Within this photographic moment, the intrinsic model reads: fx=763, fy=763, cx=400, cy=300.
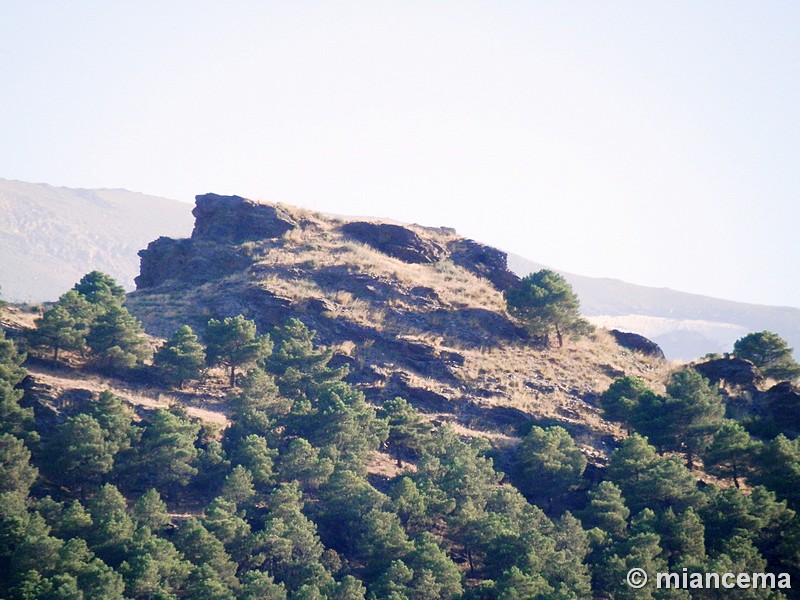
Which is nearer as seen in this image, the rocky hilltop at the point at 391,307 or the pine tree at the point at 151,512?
the pine tree at the point at 151,512

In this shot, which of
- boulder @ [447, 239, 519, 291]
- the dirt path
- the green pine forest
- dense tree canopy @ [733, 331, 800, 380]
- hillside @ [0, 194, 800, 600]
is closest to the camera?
the green pine forest

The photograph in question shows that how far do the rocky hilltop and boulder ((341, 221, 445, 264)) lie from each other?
115 millimetres

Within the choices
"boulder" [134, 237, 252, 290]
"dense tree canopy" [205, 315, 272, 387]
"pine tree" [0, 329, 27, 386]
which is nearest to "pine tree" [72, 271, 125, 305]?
"dense tree canopy" [205, 315, 272, 387]

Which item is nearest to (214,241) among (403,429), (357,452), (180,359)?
(180,359)

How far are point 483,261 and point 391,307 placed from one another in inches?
620

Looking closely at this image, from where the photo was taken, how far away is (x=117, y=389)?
152 ft

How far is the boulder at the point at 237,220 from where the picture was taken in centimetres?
6906

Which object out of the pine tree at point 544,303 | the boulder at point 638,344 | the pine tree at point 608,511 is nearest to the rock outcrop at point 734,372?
the boulder at point 638,344

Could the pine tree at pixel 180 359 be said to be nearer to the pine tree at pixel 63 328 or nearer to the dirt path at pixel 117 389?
the dirt path at pixel 117 389

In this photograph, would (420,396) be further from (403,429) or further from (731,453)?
(731,453)

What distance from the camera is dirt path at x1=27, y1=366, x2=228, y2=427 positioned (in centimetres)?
4456

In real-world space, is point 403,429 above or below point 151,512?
above

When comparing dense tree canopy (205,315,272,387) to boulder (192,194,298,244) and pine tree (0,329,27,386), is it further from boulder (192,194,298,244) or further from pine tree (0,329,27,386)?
boulder (192,194,298,244)

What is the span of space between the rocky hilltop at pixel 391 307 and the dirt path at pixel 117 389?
8.74m
